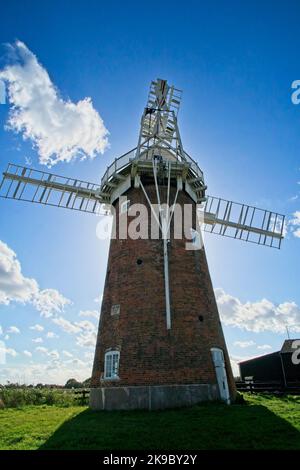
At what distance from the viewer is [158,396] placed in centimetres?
1184

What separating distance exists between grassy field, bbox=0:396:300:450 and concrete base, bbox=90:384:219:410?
0.42m

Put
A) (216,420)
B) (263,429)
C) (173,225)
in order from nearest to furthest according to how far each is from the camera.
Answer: (263,429) → (216,420) → (173,225)

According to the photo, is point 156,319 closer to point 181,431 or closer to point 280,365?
point 181,431

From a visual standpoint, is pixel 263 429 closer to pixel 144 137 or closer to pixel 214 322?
pixel 214 322

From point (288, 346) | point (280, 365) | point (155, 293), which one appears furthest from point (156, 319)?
point (288, 346)

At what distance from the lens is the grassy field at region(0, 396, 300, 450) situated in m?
7.50

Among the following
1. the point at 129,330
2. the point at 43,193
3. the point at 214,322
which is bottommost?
the point at 129,330

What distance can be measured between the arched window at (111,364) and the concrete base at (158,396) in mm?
542

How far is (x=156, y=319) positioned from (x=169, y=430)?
4.77 m

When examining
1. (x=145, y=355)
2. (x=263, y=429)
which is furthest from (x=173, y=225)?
(x=263, y=429)

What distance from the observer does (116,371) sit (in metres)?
12.8

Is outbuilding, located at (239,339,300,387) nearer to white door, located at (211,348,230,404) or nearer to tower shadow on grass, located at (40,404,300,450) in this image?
white door, located at (211,348,230,404)

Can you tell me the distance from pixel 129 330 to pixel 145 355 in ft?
3.98

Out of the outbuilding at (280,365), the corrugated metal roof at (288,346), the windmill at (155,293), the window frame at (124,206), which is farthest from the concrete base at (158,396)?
the corrugated metal roof at (288,346)
